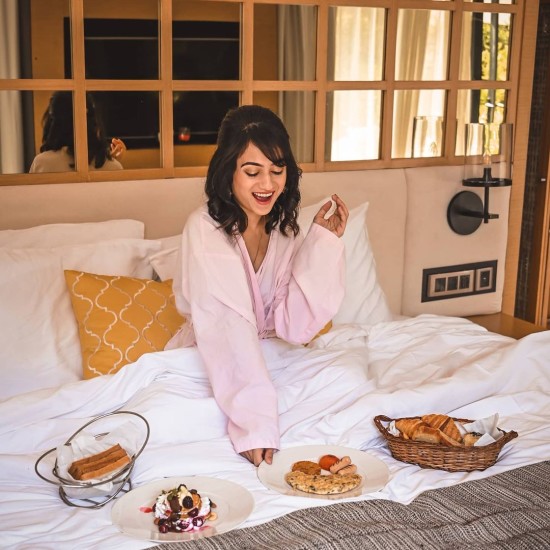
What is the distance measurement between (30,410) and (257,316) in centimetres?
64

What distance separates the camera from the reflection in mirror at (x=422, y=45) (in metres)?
3.35

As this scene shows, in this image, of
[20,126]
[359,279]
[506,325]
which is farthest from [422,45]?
[20,126]

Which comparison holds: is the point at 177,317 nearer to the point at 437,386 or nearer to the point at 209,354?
the point at 209,354

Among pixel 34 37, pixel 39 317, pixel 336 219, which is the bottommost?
pixel 39 317

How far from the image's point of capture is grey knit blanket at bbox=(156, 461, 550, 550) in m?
1.61

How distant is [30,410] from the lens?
6.96ft

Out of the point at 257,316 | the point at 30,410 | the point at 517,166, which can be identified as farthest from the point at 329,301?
the point at 517,166

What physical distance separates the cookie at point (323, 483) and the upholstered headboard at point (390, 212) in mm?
1260

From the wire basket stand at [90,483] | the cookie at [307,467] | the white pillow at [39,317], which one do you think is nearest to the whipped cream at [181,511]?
the wire basket stand at [90,483]

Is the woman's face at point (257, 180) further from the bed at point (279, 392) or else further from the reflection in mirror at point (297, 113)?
the reflection in mirror at point (297, 113)

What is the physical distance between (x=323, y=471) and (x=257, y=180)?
76 cm

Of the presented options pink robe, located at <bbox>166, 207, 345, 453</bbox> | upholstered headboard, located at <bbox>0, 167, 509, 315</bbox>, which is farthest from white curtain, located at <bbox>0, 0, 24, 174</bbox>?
pink robe, located at <bbox>166, 207, 345, 453</bbox>

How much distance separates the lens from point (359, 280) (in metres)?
3.01

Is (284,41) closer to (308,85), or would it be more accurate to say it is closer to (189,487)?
(308,85)
